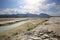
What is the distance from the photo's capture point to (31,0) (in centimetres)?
564

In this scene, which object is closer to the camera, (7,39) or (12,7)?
(7,39)

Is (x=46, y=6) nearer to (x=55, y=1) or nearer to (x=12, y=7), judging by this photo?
(x=55, y=1)

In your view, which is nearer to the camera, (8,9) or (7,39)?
(7,39)

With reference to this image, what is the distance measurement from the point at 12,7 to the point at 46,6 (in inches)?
63.4

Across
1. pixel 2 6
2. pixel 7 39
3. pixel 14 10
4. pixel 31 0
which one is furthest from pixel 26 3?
pixel 7 39

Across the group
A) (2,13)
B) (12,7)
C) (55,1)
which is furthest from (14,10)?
(55,1)

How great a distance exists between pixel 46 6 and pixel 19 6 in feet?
4.20

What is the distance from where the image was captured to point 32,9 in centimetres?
577

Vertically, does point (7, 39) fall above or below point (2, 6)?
below

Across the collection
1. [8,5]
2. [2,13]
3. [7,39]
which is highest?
[8,5]

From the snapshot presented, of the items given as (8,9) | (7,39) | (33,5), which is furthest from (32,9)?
(7,39)

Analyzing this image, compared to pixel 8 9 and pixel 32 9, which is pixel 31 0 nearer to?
pixel 32 9

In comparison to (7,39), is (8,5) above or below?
above

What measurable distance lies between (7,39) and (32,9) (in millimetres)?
2524
